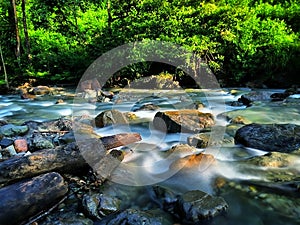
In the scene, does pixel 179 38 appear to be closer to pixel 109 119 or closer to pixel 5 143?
pixel 109 119

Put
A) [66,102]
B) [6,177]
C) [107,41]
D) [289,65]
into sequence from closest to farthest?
[6,177]
[66,102]
[289,65]
[107,41]

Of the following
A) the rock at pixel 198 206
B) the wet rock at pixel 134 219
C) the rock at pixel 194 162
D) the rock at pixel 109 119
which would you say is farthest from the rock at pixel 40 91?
the rock at pixel 198 206

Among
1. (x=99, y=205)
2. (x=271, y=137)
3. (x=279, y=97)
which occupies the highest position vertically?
(x=279, y=97)

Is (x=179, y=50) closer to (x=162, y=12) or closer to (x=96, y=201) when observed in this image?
(x=162, y=12)

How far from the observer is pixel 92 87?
13.6 metres

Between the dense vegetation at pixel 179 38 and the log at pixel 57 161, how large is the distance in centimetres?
990

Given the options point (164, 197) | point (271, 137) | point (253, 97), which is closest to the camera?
point (164, 197)

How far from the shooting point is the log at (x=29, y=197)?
114 inches

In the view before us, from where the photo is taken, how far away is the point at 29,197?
10.1 feet

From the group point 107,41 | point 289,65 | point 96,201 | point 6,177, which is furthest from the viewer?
point 107,41

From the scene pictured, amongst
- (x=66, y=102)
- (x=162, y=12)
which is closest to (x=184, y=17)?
(x=162, y=12)

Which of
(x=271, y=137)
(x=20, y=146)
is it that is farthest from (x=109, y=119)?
(x=271, y=137)

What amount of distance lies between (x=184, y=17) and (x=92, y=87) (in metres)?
5.44

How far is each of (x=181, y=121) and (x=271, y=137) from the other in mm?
1967
